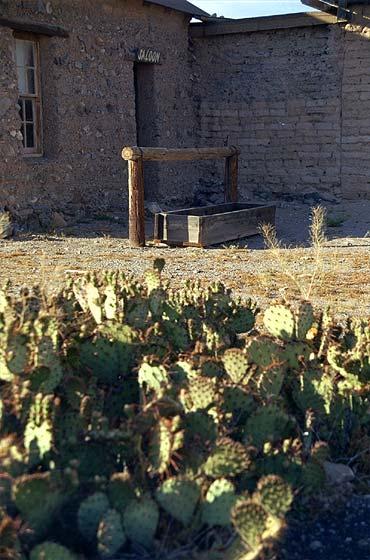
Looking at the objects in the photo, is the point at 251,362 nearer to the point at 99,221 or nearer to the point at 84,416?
the point at 84,416

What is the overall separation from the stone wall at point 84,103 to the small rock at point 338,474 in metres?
7.70

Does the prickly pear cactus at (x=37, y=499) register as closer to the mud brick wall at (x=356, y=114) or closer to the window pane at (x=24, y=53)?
the window pane at (x=24, y=53)

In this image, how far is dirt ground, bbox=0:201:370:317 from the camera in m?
6.82

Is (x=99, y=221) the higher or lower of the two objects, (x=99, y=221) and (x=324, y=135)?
the lower

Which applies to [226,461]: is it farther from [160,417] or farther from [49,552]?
[49,552]

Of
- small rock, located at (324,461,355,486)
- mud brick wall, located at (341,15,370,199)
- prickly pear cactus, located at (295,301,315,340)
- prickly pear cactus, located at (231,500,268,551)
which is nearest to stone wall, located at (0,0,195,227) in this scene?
mud brick wall, located at (341,15,370,199)

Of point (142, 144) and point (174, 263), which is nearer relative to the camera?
point (174, 263)

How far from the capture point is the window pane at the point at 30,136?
11008 mm

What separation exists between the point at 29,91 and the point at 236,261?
14.4ft

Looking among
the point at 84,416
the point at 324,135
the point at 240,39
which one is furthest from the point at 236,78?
the point at 84,416

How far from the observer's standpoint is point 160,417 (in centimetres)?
274

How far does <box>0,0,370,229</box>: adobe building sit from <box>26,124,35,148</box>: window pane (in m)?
0.03

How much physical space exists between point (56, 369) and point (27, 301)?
2.11ft

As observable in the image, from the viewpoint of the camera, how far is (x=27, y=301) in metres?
3.62
